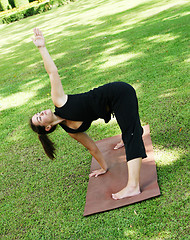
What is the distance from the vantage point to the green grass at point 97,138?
2.71m

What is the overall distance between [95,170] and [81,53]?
229 inches

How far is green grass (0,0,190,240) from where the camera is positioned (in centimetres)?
271

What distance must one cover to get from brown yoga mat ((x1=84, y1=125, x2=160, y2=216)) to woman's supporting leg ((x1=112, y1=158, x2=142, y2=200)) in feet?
0.14

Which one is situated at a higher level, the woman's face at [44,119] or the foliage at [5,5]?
the foliage at [5,5]

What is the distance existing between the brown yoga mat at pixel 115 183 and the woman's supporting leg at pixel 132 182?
0.14 ft

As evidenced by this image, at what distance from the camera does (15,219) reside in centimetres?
321

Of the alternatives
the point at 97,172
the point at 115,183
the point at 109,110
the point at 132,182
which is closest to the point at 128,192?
the point at 132,182

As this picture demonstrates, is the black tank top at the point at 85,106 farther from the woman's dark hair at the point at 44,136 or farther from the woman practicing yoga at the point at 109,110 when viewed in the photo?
the woman's dark hair at the point at 44,136

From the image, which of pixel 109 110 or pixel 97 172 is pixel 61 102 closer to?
pixel 109 110

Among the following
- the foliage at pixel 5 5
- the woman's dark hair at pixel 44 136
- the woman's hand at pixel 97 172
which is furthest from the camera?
the foliage at pixel 5 5

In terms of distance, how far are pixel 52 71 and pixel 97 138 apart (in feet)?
5.93

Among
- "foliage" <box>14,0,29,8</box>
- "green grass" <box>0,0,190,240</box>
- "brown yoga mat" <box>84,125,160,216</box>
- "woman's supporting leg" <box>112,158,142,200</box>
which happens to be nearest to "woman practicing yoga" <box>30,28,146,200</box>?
"woman's supporting leg" <box>112,158,142,200</box>

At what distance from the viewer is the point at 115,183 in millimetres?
3232

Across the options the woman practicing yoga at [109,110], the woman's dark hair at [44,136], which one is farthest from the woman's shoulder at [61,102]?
the woman's dark hair at [44,136]
